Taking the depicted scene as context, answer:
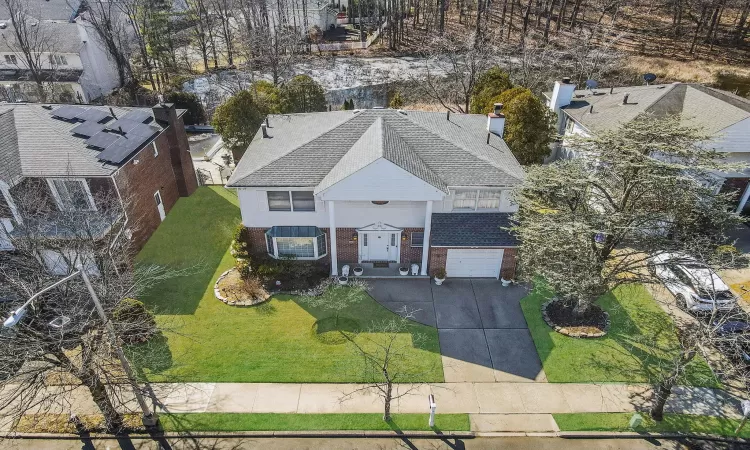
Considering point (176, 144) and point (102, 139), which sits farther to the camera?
point (176, 144)

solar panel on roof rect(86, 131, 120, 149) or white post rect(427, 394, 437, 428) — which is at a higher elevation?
solar panel on roof rect(86, 131, 120, 149)

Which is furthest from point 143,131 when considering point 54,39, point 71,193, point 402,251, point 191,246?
point 54,39

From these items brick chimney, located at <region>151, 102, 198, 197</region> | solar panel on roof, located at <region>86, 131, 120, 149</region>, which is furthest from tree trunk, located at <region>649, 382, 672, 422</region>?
brick chimney, located at <region>151, 102, 198, 197</region>

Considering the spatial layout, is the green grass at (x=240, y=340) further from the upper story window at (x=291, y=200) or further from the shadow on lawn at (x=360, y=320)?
the upper story window at (x=291, y=200)

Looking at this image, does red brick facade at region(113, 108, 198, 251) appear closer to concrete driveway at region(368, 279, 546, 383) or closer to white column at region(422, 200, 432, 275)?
concrete driveway at region(368, 279, 546, 383)

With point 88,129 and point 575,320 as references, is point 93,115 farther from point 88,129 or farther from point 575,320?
point 575,320

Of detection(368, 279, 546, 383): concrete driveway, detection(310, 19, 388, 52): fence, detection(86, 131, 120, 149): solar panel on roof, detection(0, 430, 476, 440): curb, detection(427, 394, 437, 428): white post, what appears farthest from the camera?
detection(310, 19, 388, 52): fence

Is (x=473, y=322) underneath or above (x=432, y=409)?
underneath
